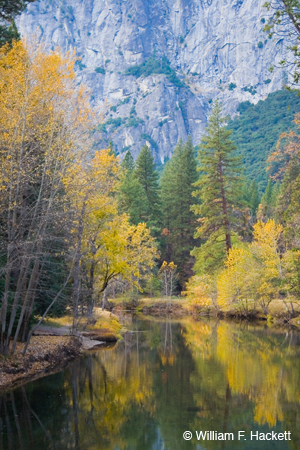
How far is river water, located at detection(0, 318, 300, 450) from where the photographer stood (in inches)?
321

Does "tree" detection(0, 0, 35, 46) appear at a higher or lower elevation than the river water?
higher

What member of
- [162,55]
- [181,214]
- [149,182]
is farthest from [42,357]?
[162,55]

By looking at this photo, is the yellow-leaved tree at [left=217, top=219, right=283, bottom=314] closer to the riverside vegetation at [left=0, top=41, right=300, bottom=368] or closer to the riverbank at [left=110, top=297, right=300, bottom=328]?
Result: the riverside vegetation at [left=0, top=41, right=300, bottom=368]

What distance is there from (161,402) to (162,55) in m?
186

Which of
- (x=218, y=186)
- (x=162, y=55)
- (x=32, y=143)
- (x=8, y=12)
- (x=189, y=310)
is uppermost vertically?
(x=162, y=55)

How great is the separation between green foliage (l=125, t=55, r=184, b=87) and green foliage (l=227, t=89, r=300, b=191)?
3780 centimetres

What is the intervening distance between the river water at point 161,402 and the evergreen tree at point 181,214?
27.2m

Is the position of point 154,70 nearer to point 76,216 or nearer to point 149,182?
point 149,182

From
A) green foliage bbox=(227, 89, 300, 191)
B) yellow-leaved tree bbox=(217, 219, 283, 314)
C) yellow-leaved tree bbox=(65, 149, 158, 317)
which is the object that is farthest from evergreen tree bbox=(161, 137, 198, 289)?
green foliage bbox=(227, 89, 300, 191)

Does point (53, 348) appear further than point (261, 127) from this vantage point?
No

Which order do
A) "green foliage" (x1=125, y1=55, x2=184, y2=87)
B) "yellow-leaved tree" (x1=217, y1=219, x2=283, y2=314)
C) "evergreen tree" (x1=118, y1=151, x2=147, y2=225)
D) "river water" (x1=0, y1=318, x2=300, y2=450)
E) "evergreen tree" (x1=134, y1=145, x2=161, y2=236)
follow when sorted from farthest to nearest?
"green foliage" (x1=125, y1=55, x2=184, y2=87), "evergreen tree" (x1=134, y1=145, x2=161, y2=236), "evergreen tree" (x1=118, y1=151, x2=147, y2=225), "yellow-leaved tree" (x1=217, y1=219, x2=283, y2=314), "river water" (x1=0, y1=318, x2=300, y2=450)

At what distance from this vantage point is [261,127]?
11312 cm

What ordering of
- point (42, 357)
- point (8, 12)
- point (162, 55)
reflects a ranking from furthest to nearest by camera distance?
point (162, 55), point (8, 12), point (42, 357)

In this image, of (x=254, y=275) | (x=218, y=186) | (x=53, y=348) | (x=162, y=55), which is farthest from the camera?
(x=162, y=55)
